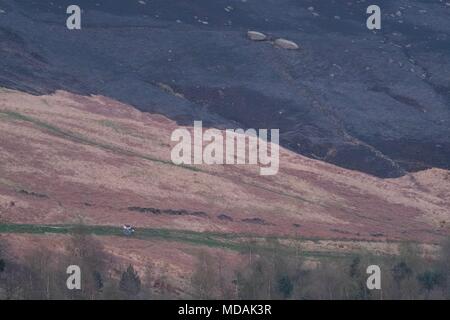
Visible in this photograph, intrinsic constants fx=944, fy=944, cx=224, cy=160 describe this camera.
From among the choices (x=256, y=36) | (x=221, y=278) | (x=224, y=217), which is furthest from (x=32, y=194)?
(x=256, y=36)

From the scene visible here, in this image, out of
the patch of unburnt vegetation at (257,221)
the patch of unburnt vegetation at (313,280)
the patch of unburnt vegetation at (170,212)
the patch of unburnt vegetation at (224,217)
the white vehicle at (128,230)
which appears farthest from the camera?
the patch of unburnt vegetation at (257,221)

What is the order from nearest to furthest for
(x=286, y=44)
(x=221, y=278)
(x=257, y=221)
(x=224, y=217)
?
(x=221, y=278) → (x=224, y=217) → (x=257, y=221) → (x=286, y=44)

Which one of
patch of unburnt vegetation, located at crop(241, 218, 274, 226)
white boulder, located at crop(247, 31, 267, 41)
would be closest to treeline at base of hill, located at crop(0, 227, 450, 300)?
patch of unburnt vegetation, located at crop(241, 218, 274, 226)

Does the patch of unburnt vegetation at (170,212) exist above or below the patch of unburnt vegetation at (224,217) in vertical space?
above

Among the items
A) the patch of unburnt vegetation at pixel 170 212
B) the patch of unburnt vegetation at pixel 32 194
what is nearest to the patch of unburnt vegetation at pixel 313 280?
the patch of unburnt vegetation at pixel 170 212

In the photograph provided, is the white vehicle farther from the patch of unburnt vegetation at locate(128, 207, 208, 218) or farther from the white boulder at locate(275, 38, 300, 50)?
the white boulder at locate(275, 38, 300, 50)

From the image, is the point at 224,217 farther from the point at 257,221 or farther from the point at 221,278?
the point at 221,278

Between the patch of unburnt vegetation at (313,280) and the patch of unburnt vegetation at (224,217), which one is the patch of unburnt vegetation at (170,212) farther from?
the patch of unburnt vegetation at (313,280)

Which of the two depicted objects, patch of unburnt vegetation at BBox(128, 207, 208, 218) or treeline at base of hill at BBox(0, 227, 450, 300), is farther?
patch of unburnt vegetation at BBox(128, 207, 208, 218)

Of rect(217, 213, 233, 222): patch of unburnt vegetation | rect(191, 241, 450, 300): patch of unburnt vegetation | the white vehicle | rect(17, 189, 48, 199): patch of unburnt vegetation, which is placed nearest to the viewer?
rect(191, 241, 450, 300): patch of unburnt vegetation

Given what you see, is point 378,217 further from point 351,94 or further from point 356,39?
point 356,39
